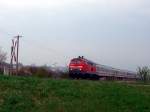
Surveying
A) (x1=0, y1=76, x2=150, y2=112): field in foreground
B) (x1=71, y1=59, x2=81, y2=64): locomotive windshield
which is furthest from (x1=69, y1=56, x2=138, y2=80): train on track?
(x1=0, y1=76, x2=150, y2=112): field in foreground

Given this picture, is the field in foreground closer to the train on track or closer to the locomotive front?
the locomotive front

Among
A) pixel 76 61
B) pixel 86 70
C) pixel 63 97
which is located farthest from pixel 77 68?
pixel 63 97

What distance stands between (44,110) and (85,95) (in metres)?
3.26

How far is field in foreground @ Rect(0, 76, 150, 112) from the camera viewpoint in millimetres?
18875

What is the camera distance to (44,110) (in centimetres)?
1855

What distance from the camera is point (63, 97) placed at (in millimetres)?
20594

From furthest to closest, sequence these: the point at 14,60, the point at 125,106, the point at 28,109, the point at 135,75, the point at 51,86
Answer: the point at 135,75 → the point at 14,60 → the point at 51,86 → the point at 125,106 → the point at 28,109

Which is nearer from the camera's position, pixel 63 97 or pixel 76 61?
pixel 63 97

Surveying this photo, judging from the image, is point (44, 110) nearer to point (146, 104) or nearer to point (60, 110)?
point (60, 110)

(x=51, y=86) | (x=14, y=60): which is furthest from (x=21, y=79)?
(x=14, y=60)

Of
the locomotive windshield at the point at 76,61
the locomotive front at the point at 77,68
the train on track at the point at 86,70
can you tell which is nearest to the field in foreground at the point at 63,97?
A: the locomotive front at the point at 77,68

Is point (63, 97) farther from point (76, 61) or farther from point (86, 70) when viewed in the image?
point (76, 61)

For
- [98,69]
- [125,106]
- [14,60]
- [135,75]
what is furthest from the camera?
[135,75]

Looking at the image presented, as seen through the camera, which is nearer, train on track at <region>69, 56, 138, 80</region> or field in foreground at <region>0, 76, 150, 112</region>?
field in foreground at <region>0, 76, 150, 112</region>
